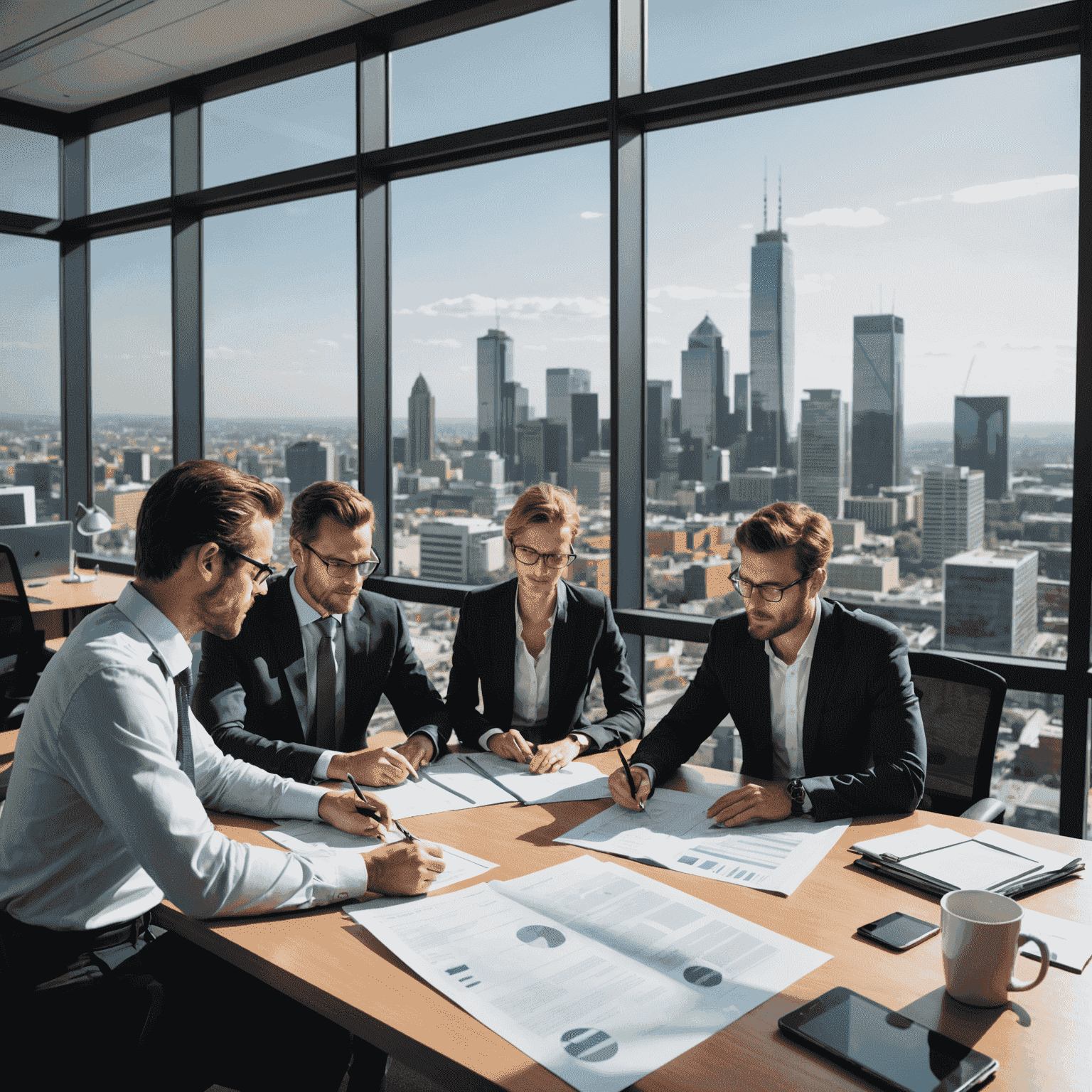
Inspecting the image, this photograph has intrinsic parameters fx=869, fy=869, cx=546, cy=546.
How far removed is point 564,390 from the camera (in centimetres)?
338

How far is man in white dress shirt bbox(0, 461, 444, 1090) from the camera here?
1.22 meters

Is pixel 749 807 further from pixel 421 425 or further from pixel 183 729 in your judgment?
pixel 421 425

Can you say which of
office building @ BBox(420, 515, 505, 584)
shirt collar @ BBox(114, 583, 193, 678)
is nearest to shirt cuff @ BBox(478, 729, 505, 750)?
shirt collar @ BBox(114, 583, 193, 678)

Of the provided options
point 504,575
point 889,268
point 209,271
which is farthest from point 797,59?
point 209,271

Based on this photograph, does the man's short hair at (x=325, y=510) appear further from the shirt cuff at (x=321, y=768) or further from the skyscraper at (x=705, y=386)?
the skyscraper at (x=705, y=386)

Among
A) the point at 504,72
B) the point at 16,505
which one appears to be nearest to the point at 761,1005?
the point at 504,72

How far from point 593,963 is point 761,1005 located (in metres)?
0.21

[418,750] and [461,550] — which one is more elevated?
[461,550]

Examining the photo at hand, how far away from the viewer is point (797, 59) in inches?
111

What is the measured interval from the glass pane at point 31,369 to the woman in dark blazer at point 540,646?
390cm

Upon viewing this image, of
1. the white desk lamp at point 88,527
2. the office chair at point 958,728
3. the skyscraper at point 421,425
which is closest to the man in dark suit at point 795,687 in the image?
the office chair at point 958,728

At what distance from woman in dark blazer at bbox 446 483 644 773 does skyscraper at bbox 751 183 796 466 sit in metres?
0.92

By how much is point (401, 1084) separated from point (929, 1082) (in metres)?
1.61

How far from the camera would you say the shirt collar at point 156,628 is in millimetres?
1356
